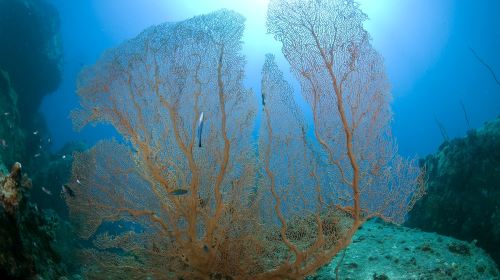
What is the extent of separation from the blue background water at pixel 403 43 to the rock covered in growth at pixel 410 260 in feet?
49.2

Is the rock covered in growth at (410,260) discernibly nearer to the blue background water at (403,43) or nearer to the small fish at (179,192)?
the small fish at (179,192)

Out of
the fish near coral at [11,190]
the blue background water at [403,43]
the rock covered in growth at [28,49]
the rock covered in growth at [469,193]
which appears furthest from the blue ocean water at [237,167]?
Result: the rock covered in growth at [28,49]

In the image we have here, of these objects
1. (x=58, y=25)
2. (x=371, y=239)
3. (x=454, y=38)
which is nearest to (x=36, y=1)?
(x=58, y=25)

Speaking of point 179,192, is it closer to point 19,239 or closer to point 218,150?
point 218,150

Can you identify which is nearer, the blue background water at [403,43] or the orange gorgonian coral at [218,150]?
the orange gorgonian coral at [218,150]

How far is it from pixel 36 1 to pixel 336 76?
23118 millimetres

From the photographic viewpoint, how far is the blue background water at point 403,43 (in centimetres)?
4831

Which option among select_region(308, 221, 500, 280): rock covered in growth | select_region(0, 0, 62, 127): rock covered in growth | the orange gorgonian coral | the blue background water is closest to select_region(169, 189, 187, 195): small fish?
the orange gorgonian coral

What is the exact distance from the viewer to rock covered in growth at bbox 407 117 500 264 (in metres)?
7.88

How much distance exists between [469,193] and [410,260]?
411 cm

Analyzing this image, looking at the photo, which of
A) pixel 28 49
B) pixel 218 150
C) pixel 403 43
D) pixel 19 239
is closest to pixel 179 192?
pixel 218 150

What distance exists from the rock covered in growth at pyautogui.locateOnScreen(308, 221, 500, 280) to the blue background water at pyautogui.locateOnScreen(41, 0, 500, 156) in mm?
15010

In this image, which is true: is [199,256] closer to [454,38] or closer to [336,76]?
[336,76]

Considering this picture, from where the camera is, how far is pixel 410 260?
18.6ft
